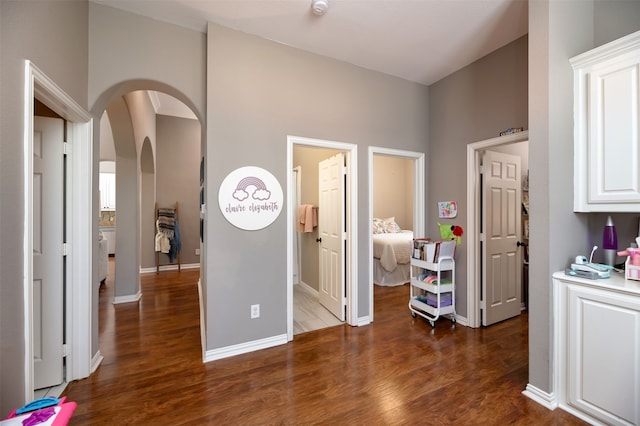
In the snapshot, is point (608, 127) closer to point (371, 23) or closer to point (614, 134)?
point (614, 134)

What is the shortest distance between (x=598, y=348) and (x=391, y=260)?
3.02 metres

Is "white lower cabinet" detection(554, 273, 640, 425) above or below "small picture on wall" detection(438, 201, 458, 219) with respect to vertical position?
below

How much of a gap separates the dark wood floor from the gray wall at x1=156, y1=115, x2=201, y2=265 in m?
3.21

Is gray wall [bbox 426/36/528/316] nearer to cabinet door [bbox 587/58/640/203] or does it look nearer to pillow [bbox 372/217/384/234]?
cabinet door [bbox 587/58/640/203]

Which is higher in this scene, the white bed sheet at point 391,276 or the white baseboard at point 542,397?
the white bed sheet at point 391,276

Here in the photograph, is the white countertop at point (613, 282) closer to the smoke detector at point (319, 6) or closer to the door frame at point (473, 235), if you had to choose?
the door frame at point (473, 235)

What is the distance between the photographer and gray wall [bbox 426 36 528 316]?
2623mm

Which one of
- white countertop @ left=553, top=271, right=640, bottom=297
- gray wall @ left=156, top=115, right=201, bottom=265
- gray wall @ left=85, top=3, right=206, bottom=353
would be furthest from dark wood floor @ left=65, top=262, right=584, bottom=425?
gray wall @ left=156, top=115, right=201, bottom=265

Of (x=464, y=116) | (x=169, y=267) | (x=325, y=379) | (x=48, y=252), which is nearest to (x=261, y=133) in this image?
(x=48, y=252)

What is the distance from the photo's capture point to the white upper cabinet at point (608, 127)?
5.29ft

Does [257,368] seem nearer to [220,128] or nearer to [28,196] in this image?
[28,196]

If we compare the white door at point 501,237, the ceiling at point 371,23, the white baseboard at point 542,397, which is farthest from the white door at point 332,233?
the white baseboard at point 542,397

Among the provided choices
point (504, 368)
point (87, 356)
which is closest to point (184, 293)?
point (87, 356)

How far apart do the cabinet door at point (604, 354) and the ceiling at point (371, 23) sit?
2.22 metres
